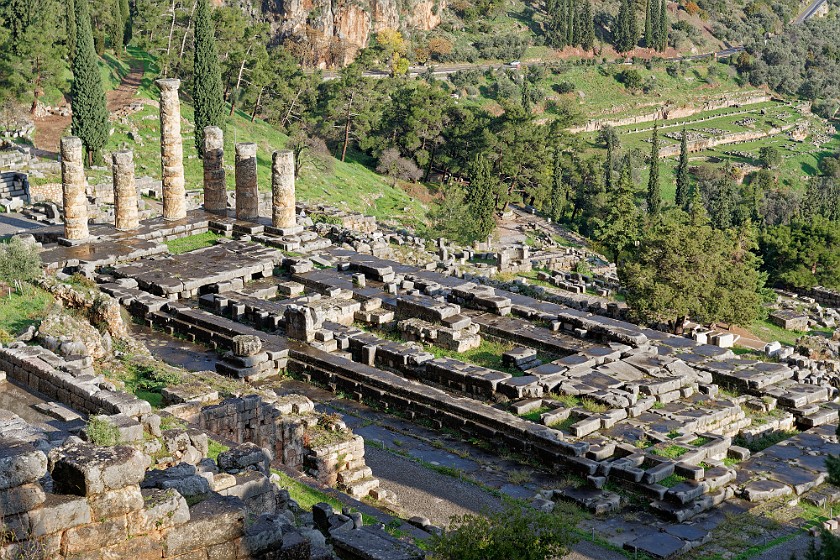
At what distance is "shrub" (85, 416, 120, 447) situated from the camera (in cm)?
1638

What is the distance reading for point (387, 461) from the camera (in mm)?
24375

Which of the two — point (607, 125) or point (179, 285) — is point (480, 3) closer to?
point (607, 125)

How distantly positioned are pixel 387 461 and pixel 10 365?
24.4ft

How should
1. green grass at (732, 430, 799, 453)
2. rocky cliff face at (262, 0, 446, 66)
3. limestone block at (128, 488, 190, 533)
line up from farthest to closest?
1. rocky cliff face at (262, 0, 446, 66)
2. green grass at (732, 430, 799, 453)
3. limestone block at (128, 488, 190, 533)

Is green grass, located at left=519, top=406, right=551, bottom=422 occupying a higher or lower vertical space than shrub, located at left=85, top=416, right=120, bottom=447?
lower

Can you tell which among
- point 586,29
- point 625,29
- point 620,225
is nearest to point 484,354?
point 620,225

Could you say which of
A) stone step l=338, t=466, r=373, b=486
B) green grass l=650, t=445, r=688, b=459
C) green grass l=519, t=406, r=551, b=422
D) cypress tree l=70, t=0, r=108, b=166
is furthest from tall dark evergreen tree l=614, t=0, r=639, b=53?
stone step l=338, t=466, r=373, b=486

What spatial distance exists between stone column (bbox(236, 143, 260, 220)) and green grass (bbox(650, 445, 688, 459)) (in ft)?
61.7

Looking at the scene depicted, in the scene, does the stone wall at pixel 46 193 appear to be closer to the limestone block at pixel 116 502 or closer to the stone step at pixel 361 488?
the stone step at pixel 361 488

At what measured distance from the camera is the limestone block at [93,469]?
12.9 metres

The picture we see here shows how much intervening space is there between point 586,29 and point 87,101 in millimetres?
77798

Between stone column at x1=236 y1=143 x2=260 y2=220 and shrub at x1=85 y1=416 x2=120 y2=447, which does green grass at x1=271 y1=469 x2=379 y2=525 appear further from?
stone column at x1=236 y1=143 x2=260 y2=220

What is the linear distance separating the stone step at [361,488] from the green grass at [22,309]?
853cm

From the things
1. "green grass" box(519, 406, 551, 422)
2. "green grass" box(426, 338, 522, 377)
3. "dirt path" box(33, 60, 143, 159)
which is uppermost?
"dirt path" box(33, 60, 143, 159)
